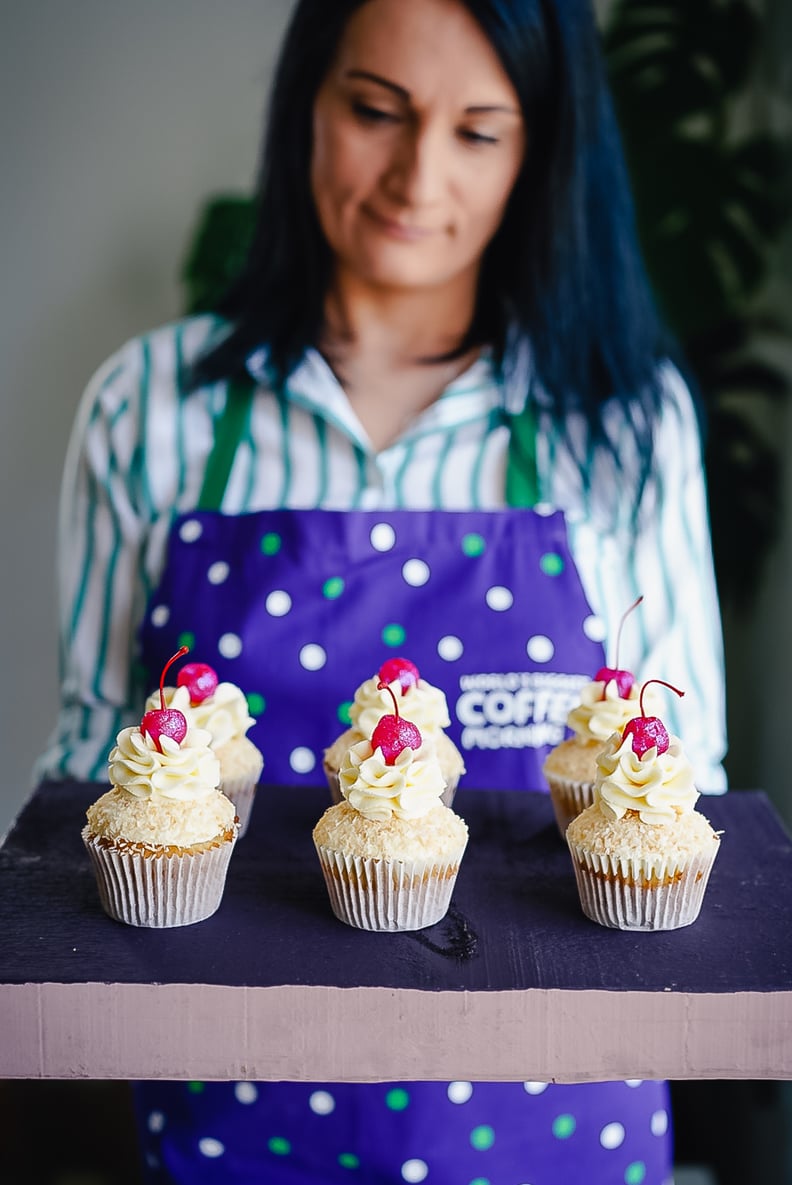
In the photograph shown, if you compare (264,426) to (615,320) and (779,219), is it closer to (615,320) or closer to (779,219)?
(615,320)

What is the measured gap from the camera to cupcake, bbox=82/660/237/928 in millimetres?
1088

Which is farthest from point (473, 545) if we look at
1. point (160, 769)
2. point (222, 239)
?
point (222, 239)

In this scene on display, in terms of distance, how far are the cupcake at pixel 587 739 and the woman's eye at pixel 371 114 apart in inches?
29.7

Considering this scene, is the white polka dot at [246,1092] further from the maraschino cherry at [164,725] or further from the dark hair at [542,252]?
the dark hair at [542,252]

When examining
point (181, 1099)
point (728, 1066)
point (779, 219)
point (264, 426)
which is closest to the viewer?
point (728, 1066)

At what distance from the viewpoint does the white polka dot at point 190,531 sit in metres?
1.71

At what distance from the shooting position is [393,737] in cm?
117

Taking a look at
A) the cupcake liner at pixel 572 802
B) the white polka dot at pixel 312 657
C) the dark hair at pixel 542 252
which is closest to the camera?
the cupcake liner at pixel 572 802

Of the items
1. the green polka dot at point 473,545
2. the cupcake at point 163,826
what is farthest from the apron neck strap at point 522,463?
the cupcake at point 163,826

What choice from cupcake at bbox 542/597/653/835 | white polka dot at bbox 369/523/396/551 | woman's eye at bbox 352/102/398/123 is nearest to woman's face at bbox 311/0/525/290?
woman's eye at bbox 352/102/398/123

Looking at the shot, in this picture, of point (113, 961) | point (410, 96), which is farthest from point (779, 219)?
point (113, 961)

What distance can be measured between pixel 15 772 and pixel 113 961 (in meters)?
2.60

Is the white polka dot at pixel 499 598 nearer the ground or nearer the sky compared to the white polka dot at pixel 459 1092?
nearer the sky

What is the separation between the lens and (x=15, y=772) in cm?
347
